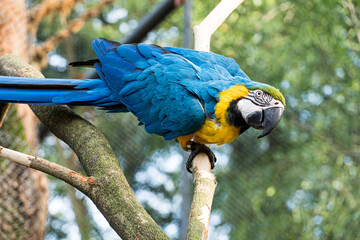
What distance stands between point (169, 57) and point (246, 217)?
148 cm

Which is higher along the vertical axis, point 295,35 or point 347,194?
point 295,35

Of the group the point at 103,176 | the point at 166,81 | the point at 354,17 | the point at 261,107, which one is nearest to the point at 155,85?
the point at 166,81

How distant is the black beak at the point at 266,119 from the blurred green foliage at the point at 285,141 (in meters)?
1.25

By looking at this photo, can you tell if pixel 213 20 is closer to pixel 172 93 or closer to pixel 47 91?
pixel 172 93

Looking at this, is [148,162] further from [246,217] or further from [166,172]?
[246,217]

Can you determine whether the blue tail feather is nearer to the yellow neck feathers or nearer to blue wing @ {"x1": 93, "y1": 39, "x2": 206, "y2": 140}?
blue wing @ {"x1": 93, "y1": 39, "x2": 206, "y2": 140}

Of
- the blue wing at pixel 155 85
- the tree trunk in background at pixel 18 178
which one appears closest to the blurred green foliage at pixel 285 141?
the tree trunk in background at pixel 18 178

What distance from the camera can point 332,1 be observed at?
2.42m

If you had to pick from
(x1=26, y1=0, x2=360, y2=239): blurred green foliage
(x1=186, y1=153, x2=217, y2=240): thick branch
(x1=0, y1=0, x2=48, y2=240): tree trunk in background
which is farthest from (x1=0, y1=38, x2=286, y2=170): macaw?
(x1=26, y1=0, x2=360, y2=239): blurred green foliage

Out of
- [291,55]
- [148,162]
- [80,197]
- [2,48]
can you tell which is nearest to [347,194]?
[291,55]

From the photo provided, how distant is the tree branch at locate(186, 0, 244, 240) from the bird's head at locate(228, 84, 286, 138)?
7.4 inches

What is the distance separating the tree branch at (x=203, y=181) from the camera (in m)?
0.89

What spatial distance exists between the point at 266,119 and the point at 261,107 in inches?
1.6

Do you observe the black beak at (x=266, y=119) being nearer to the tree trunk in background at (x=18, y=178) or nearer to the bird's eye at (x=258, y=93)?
the bird's eye at (x=258, y=93)
